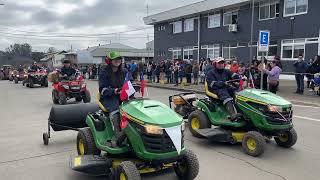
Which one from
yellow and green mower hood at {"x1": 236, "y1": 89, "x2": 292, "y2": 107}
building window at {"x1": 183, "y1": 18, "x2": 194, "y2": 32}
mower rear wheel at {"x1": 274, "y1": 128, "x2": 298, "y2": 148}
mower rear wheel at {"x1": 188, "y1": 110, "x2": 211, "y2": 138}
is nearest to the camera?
yellow and green mower hood at {"x1": 236, "y1": 89, "x2": 292, "y2": 107}

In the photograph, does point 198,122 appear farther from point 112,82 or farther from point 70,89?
point 70,89

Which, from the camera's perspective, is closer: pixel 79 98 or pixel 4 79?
pixel 79 98

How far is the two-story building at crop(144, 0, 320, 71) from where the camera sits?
1014 inches

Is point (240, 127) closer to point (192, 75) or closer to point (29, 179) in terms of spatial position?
point (29, 179)

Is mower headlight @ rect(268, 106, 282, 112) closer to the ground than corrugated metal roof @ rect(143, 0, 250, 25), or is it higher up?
closer to the ground

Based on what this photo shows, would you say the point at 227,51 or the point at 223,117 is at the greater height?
the point at 227,51

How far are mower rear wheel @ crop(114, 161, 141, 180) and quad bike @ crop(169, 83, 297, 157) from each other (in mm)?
2922

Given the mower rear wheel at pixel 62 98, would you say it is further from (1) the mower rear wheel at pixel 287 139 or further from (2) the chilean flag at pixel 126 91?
(2) the chilean flag at pixel 126 91

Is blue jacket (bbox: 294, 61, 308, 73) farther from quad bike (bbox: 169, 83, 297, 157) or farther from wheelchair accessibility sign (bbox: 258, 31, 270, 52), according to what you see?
quad bike (bbox: 169, 83, 297, 157)

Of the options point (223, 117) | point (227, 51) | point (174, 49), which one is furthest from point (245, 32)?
point (223, 117)

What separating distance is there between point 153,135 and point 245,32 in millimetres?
27554

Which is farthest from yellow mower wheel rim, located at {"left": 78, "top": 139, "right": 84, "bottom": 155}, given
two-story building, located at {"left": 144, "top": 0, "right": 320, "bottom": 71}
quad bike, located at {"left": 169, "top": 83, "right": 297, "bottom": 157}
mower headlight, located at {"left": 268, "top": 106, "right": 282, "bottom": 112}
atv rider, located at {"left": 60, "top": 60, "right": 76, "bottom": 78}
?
two-story building, located at {"left": 144, "top": 0, "right": 320, "bottom": 71}

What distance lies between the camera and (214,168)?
21.0 ft

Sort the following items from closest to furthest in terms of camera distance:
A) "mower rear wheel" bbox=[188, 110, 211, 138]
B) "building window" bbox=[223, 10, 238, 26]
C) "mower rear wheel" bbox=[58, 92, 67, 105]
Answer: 1. "mower rear wheel" bbox=[188, 110, 211, 138]
2. "mower rear wheel" bbox=[58, 92, 67, 105]
3. "building window" bbox=[223, 10, 238, 26]
